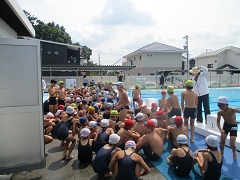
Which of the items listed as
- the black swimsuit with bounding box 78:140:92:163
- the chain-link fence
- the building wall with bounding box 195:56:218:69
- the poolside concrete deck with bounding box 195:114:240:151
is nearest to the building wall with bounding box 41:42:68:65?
the chain-link fence

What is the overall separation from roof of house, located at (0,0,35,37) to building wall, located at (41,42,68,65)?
18.7 metres

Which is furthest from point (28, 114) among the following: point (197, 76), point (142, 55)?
point (142, 55)

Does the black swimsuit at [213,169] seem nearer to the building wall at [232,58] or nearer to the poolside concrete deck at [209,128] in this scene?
the poolside concrete deck at [209,128]

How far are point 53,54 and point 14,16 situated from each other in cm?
2118

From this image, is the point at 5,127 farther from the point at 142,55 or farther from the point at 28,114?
the point at 142,55

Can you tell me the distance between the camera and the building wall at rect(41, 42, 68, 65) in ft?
80.8

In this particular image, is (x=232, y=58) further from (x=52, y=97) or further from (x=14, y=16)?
(x=14, y=16)

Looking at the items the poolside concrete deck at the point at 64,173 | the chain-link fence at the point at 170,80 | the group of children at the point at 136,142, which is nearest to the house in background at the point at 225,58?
the chain-link fence at the point at 170,80

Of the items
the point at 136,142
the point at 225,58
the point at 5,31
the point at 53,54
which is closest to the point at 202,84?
the point at 136,142

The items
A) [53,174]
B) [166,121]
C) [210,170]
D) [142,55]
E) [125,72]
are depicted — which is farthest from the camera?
Answer: [142,55]

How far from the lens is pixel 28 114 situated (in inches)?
136

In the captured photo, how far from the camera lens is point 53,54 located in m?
25.0

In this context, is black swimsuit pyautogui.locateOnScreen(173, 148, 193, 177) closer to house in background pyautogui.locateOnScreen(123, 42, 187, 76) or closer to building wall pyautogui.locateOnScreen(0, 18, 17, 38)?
building wall pyautogui.locateOnScreen(0, 18, 17, 38)

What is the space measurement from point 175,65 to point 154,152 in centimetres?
3100
